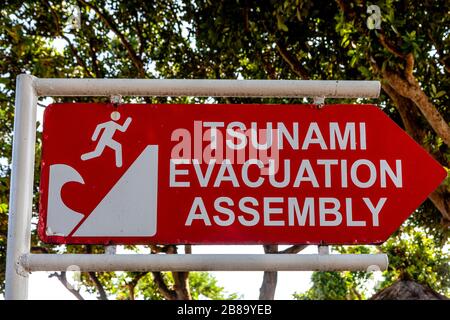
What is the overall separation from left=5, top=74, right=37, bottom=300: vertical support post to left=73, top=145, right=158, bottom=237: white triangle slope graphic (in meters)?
0.18

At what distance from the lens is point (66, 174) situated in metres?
2.11

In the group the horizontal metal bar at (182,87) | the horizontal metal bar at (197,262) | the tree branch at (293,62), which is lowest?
the horizontal metal bar at (197,262)

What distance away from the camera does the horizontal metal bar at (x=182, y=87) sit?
2143 millimetres

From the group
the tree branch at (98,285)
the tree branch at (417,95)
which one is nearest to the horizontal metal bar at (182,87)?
the tree branch at (417,95)

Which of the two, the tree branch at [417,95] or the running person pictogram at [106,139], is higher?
the tree branch at [417,95]

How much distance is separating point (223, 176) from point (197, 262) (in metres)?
0.33

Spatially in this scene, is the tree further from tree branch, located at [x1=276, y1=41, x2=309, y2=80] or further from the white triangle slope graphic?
the white triangle slope graphic

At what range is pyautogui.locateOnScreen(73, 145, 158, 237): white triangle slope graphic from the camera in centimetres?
207

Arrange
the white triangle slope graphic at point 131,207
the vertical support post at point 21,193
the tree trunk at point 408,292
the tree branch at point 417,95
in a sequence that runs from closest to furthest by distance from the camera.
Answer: the vertical support post at point 21,193 < the white triangle slope graphic at point 131,207 < the tree branch at point 417,95 < the tree trunk at point 408,292

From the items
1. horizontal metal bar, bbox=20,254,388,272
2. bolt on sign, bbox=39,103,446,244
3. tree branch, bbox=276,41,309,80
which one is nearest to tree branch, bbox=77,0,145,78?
tree branch, bbox=276,41,309,80

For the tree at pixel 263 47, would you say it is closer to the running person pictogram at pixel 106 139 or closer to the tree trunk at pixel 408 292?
the tree trunk at pixel 408 292

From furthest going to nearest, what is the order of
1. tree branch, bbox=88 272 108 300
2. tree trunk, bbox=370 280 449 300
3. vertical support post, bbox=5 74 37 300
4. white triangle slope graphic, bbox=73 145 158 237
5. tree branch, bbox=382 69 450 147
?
tree branch, bbox=88 272 108 300
tree trunk, bbox=370 280 449 300
tree branch, bbox=382 69 450 147
white triangle slope graphic, bbox=73 145 158 237
vertical support post, bbox=5 74 37 300

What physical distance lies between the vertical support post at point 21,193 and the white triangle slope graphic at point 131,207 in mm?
185

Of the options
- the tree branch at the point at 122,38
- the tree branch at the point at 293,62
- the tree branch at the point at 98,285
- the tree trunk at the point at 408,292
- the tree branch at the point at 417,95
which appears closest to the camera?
the tree branch at the point at 417,95
